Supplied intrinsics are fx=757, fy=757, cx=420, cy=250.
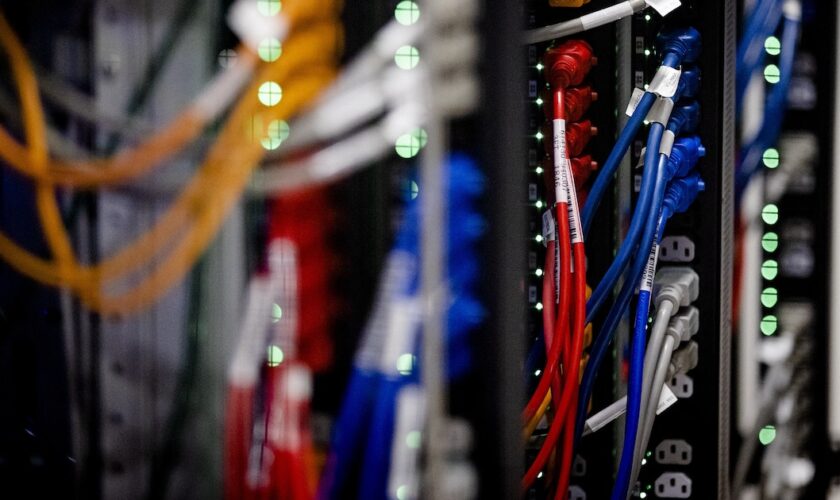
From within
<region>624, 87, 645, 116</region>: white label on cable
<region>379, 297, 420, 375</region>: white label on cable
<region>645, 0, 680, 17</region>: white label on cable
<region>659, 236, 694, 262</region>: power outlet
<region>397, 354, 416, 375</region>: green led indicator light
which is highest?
<region>645, 0, 680, 17</region>: white label on cable

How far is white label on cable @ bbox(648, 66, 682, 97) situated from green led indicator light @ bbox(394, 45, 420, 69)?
0.59 meters

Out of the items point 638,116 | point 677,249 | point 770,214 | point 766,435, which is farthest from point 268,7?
point 766,435

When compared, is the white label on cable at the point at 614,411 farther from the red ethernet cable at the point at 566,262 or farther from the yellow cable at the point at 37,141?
the yellow cable at the point at 37,141

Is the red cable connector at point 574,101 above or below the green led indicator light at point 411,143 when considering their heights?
above

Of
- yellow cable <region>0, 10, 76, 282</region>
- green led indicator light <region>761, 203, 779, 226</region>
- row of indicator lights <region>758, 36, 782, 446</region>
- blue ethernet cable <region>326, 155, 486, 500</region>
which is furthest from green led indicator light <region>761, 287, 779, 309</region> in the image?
yellow cable <region>0, 10, 76, 282</region>

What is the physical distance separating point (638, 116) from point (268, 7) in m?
0.63

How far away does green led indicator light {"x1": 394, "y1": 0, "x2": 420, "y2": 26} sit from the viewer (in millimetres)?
569

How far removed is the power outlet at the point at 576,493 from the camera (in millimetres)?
1149

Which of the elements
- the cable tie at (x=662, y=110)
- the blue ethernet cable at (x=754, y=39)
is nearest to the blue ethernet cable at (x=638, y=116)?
the cable tie at (x=662, y=110)

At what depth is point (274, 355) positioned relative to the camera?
1.92 feet

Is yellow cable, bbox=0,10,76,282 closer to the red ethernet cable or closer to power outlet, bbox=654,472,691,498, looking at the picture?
the red ethernet cable

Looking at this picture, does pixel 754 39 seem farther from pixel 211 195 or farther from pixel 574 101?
pixel 211 195

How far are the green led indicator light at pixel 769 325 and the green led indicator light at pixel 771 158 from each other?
0.23 meters

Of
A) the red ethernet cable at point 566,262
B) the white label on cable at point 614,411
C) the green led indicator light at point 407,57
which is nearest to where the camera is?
the green led indicator light at point 407,57
